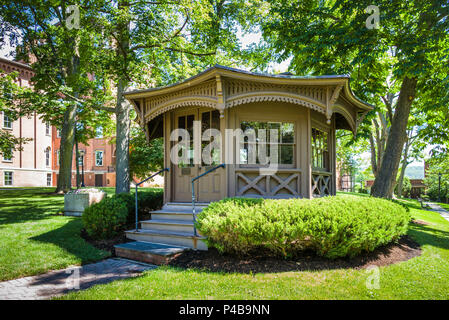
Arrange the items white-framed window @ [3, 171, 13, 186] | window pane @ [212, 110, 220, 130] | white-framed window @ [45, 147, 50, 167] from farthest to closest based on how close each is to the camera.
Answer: white-framed window @ [45, 147, 50, 167] < white-framed window @ [3, 171, 13, 186] < window pane @ [212, 110, 220, 130]

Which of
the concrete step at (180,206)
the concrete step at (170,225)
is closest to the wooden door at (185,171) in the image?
the concrete step at (180,206)

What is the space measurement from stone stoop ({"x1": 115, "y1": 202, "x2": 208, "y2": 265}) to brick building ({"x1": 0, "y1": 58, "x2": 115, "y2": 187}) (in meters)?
17.7

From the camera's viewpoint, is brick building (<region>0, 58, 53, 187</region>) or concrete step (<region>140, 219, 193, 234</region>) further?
brick building (<region>0, 58, 53, 187</region>)

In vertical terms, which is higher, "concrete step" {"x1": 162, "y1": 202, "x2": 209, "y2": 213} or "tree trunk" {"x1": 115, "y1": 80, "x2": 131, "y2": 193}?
"tree trunk" {"x1": 115, "y1": 80, "x2": 131, "y2": 193}

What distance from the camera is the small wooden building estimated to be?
23.1ft

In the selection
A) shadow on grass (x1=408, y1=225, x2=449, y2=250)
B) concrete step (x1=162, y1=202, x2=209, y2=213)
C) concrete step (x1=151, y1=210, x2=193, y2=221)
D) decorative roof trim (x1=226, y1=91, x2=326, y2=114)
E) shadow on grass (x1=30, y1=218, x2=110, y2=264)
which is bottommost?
shadow on grass (x1=408, y1=225, x2=449, y2=250)

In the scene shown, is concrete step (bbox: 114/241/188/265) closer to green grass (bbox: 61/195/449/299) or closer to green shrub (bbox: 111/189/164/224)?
green grass (bbox: 61/195/449/299)

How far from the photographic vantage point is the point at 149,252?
587cm

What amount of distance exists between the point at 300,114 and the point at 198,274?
532cm

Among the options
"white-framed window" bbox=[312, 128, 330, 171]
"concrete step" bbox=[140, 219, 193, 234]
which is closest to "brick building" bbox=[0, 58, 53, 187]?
"concrete step" bbox=[140, 219, 193, 234]

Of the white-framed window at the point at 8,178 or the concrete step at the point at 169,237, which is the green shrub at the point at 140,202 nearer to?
the concrete step at the point at 169,237

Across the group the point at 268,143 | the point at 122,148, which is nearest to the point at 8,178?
the point at 122,148

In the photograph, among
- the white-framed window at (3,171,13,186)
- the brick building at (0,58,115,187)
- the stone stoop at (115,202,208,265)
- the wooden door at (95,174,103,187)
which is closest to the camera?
the stone stoop at (115,202,208,265)

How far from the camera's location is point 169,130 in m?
8.80
